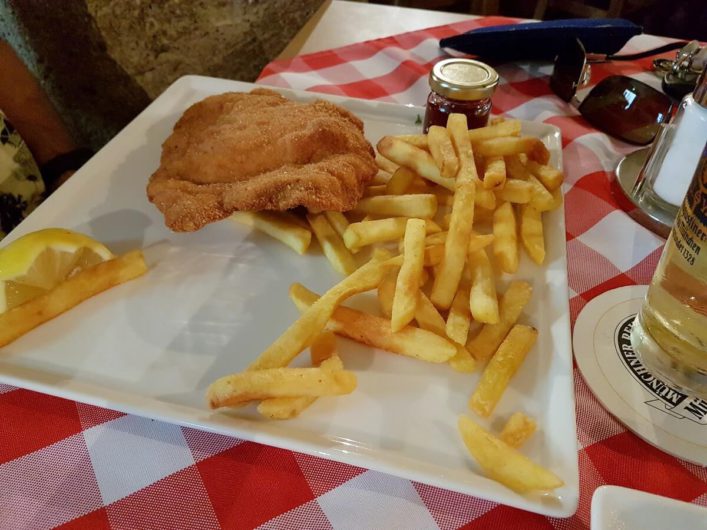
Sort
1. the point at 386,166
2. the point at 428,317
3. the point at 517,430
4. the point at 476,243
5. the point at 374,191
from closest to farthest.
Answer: the point at 517,430 → the point at 428,317 → the point at 476,243 → the point at 374,191 → the point at 386,166

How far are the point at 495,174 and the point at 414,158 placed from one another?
0.25m

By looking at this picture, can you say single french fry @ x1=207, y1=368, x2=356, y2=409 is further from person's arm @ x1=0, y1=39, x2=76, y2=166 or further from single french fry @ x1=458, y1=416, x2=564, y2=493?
person's arm @ x1=0, y1=39, x2=76, y2=166

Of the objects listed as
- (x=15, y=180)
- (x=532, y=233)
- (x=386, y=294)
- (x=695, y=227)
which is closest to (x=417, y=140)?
(x=532, y=233)

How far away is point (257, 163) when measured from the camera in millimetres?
1658

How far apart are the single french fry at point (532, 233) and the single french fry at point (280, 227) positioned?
614 mm

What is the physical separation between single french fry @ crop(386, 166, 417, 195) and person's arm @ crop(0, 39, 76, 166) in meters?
1.68

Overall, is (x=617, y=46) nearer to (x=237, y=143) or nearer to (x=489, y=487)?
(x=237, y=143)

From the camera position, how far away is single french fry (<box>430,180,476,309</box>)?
4.51ft

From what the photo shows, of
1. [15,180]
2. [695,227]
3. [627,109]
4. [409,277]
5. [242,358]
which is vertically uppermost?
[695,227]

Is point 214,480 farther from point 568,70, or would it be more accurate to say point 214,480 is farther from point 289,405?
point 568,70

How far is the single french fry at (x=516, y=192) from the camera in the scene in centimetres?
161

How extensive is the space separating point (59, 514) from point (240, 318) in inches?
22.5

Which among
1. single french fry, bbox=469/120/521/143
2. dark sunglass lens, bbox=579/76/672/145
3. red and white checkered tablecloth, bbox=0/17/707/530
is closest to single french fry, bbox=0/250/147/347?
red and white checkered tablecloth, bbox=0/17/707/530

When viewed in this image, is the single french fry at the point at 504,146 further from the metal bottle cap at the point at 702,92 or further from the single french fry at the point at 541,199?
the metal bottle cap at the point at 702,92
